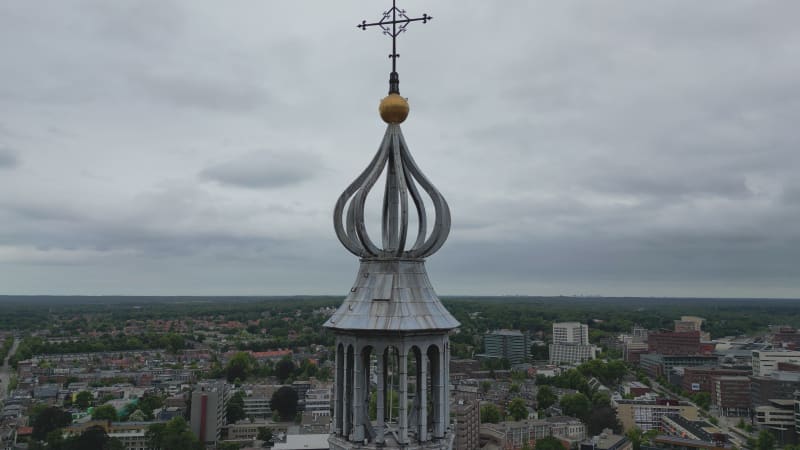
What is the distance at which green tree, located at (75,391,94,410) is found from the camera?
109m

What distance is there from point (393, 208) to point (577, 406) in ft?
331

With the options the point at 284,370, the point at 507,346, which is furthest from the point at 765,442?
the point at 507,346

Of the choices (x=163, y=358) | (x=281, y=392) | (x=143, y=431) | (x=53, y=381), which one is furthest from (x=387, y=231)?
(x=163, y=358)

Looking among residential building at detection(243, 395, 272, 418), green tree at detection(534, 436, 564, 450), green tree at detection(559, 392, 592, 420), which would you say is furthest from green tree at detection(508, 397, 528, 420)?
residential building at detection(243, 395, 272, 418)

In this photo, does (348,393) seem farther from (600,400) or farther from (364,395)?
(600,400)

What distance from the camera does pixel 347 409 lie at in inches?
404

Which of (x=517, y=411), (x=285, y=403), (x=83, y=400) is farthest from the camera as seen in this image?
(x=83, y=400)

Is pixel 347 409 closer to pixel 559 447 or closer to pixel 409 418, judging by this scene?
pixel 409 418

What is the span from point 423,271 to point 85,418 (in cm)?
10587

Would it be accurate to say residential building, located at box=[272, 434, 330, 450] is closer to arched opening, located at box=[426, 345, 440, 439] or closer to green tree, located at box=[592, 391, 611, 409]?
green tree, located at box=[592, 391, 611, 409]

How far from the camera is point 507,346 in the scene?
187 m

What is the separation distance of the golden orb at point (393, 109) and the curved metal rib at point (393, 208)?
0.20 m

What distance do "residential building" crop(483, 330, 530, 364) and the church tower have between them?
17923 cm

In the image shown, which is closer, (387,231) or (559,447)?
(387,231)
